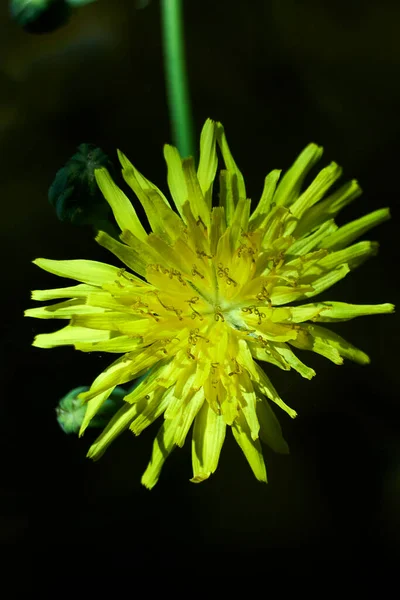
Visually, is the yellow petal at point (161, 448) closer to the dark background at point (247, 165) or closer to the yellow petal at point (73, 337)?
the yellow petal at point (73, 337)

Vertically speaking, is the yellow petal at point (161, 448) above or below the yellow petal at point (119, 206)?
below

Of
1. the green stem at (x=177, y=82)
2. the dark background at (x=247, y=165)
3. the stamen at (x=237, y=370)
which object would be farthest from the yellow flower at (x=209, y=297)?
the dark background at (x=247, y=165)

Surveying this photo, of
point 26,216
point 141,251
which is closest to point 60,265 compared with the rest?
point 141,251

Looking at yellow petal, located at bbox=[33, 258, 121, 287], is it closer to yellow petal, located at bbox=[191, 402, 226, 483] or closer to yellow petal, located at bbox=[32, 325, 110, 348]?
yellow petal, located at bbox=[32, 325, 110, 348]

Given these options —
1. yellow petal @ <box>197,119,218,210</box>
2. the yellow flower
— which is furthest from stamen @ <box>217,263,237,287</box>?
yellow petal @ <box>197,119,218,210</box>

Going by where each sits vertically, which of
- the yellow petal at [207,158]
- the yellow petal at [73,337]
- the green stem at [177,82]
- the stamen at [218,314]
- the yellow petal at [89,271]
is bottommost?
the stamen at [218,314]

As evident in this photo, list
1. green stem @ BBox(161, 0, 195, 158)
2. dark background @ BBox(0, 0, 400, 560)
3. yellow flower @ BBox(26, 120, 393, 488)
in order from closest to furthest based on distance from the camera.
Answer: yellow flower @ BBox(26, 120, 393, 488), green stem @ BBox(161, 0, 195, 158), dark background @ BBox(0, 0, 400, 560)
